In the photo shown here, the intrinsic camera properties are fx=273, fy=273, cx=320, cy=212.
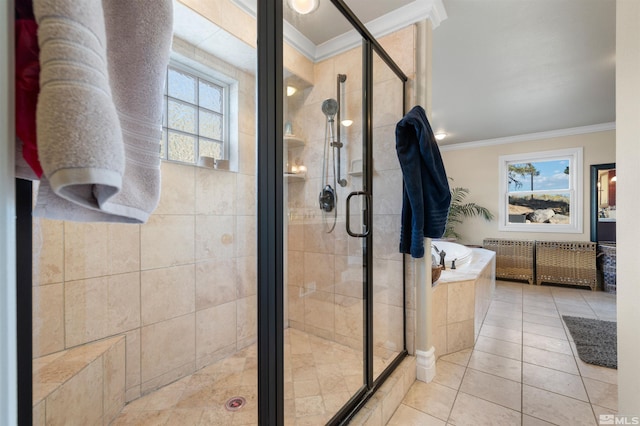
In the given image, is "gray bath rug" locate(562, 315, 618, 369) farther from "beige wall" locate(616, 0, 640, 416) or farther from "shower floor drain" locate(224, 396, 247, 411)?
"shower floor drain" locate(224, 396, 247, 411)

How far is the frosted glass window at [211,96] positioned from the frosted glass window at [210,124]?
0.15 feet

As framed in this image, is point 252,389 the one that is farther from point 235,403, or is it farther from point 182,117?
point 182,117

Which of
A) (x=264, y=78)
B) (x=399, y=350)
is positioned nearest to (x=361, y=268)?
(x=399, y=350)

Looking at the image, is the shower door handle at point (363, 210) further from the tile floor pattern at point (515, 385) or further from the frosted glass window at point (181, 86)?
the frosted glass window at point (181, 86)

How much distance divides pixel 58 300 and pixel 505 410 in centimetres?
239

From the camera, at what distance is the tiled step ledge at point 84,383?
102 centimetres

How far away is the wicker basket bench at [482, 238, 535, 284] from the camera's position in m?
4.39

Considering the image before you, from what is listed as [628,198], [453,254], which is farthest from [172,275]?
[453,254]

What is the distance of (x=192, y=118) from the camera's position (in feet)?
5.74

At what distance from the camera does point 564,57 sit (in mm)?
2465

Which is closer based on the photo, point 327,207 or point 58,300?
point 58,300

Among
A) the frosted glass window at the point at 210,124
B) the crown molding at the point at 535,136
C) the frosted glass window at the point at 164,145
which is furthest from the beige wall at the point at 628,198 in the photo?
the crown molding at the point at 535,136

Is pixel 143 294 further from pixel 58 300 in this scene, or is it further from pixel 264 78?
pixel 264 78

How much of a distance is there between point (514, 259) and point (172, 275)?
5.01m
